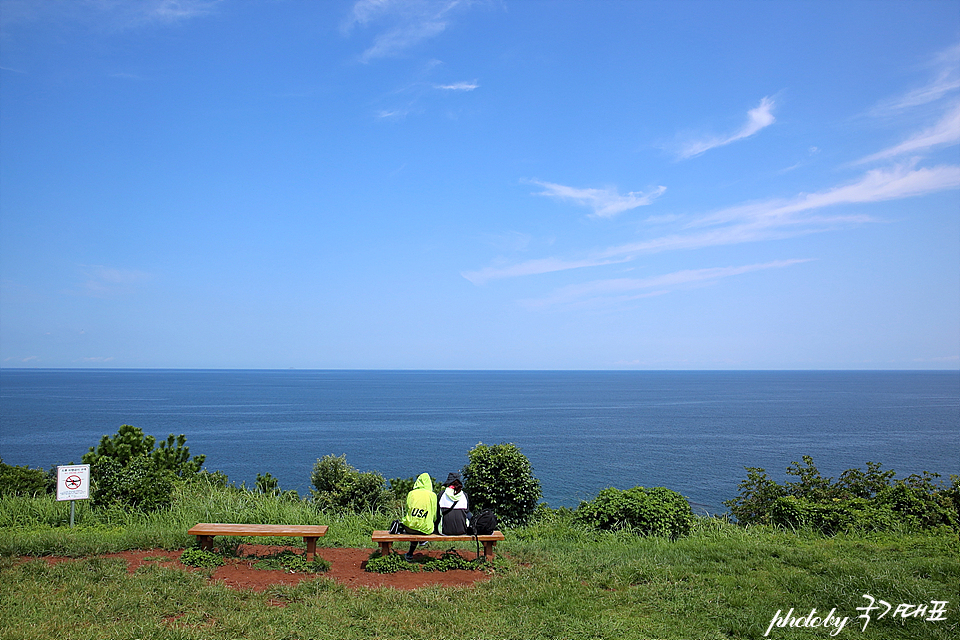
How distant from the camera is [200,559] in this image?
7223 millimetres

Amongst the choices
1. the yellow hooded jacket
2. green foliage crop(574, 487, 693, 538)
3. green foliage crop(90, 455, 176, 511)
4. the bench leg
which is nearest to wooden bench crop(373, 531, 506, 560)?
the bench leg

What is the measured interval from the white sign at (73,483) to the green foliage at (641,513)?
7.85m

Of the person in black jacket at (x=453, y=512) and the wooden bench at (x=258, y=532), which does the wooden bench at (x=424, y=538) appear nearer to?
the person in black jacket at (x=453, y=512)

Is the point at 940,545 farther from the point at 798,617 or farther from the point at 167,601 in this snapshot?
the point at 167,601

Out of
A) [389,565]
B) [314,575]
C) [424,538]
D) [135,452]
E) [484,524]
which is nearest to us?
[314,575]

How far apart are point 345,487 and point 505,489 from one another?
511cm

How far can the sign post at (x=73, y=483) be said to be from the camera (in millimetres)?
8906

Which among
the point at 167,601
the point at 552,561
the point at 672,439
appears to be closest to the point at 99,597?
the point at 167,601

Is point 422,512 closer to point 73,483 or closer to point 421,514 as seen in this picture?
point 421,514

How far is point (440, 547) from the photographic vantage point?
327 inches

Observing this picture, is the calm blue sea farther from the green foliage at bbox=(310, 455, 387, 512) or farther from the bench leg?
the bench leg

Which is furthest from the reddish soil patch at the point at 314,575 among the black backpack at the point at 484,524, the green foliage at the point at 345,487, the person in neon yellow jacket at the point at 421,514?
the green foliage at the point at 345,487

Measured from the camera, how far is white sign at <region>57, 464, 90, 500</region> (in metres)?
8.91

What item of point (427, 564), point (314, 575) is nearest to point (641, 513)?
point (427, 564)
